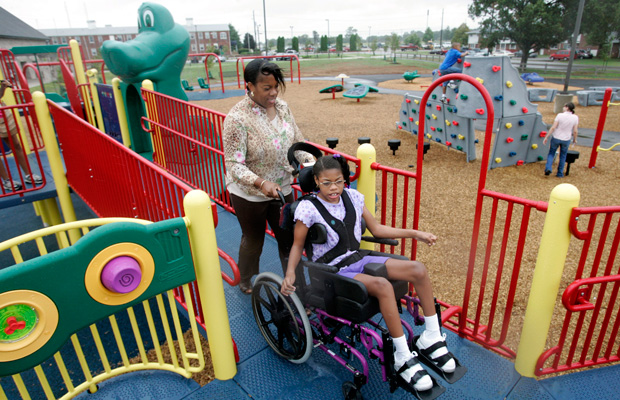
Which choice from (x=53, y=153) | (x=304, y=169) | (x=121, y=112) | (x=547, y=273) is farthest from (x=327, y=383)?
(x=121, y=112)

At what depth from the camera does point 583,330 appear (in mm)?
3309

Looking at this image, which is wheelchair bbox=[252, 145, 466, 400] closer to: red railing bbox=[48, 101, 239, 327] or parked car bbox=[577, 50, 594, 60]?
red railing bbox=[48, 101, 239, 327]

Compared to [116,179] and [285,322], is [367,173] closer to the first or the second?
[285,322]

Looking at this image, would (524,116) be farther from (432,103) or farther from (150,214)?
(150,214)

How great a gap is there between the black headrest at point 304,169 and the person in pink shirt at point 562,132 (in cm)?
637

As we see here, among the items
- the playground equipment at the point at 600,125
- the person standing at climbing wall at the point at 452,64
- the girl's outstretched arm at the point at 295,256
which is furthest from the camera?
the person standing at climbing wall at the point at 452,64

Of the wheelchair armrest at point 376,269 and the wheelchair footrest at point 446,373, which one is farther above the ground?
the wheelchair armrest at point 376,269

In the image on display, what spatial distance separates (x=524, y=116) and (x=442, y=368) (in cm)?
687

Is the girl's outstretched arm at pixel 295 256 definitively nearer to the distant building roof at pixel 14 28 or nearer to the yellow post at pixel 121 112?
the yellow post at pixel 121 112

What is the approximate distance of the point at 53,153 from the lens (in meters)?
4.71

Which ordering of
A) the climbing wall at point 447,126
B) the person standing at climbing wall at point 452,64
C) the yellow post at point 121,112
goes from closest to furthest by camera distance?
the yellow post at point 121,112
the climbing wall at point 447,126
the person standing at climbing wall at point 452,64

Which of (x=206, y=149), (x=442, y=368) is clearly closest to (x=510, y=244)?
(x=442, y=368)

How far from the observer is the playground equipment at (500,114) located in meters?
7.35

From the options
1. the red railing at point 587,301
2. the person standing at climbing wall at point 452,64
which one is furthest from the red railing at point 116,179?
the person standing at climbing wall at point 452,64
